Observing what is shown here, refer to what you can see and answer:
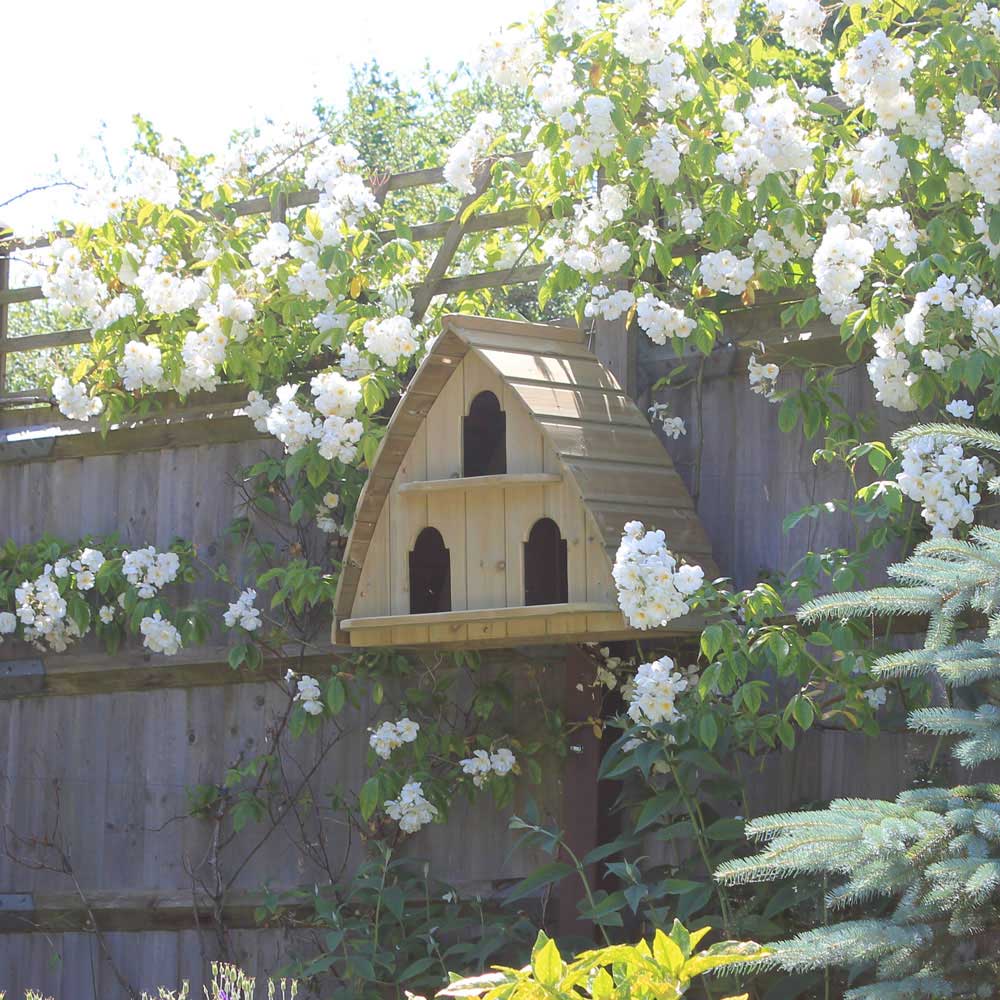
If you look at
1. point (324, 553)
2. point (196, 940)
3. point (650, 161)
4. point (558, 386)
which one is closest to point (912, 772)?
point (558, 386)

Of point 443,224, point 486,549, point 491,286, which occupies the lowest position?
point 486,549

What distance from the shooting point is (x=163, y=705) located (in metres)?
5.24

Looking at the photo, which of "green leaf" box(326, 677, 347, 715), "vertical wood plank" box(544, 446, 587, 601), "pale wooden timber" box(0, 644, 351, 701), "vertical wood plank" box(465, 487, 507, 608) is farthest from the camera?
"pale wooden timber" box(0, 644, 351, 701)

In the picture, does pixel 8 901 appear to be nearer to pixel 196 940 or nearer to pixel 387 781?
pixel 196 940

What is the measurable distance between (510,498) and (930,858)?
1614 millimetres

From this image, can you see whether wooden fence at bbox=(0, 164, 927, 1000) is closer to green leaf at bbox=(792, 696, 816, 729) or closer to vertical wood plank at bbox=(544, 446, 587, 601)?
vertical wood plank at bbox=(544, 446, 587, 601)

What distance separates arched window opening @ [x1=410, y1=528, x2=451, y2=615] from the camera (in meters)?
4.43

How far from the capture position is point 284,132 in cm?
529

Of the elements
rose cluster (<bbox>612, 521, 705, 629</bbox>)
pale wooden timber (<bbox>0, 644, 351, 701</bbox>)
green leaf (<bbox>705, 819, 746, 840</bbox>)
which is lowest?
green leaf (<bbox>705, 819, 746, 840</bbox>)

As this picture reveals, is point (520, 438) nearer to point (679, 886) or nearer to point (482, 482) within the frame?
point (482, 482)

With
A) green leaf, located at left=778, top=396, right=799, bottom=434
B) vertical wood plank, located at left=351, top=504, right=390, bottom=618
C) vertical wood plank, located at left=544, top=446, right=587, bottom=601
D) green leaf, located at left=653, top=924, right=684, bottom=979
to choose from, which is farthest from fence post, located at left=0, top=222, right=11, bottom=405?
green leaf, located at left=653, top=924, right=684, bottom=979

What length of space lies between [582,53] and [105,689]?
2699mm

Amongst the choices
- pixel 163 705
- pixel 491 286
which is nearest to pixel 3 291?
pixel 163 705

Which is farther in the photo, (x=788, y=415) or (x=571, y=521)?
(x=788, y=415)
